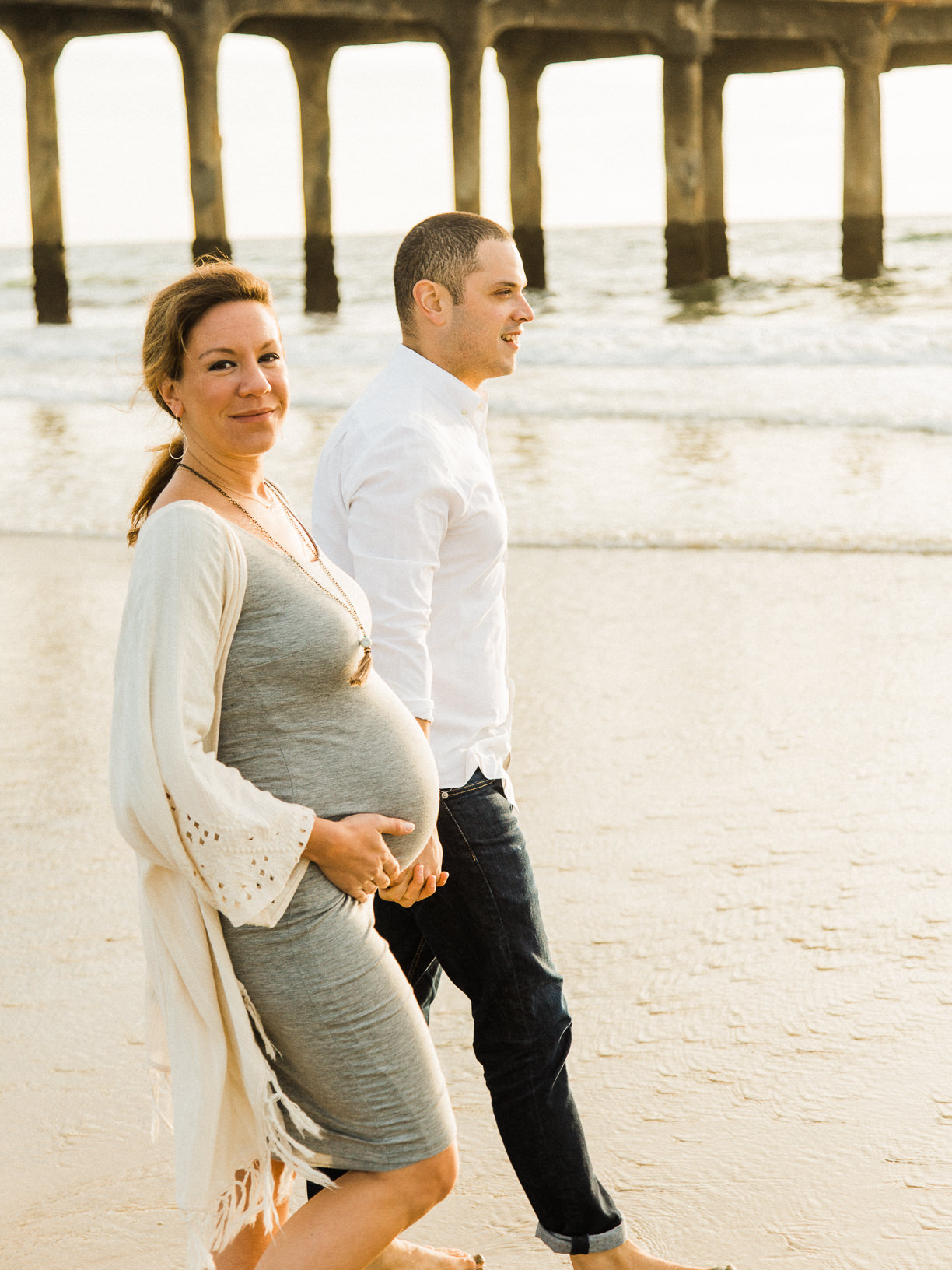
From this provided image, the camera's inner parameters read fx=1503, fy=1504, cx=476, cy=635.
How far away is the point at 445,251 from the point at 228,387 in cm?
57

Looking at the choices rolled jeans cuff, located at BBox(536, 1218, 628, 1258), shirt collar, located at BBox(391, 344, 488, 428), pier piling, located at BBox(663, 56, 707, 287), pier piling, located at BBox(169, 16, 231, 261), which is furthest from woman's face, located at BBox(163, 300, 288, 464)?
pier piling, located at BBox(663, 56, 707, 287)

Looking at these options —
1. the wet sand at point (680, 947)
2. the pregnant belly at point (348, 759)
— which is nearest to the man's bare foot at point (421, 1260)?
the wet sand at point (680, 947)

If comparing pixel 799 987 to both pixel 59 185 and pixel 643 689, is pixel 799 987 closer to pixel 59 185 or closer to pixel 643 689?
pixel 643 689

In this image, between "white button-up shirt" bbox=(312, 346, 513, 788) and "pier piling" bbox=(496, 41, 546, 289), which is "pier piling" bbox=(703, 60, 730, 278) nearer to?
"pier piling" bbox=(496, 41, 546, 289)

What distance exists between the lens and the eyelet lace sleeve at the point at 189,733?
62.9 inches

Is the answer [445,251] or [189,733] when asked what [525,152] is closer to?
[445,251]

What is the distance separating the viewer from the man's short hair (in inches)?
86.2

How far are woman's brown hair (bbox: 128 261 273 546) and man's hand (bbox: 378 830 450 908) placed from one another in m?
0.54

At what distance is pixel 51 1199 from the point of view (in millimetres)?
2371

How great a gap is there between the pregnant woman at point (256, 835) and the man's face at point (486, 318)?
45 cm

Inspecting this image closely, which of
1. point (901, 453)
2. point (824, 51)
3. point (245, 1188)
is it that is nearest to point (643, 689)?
point (245, 1188)

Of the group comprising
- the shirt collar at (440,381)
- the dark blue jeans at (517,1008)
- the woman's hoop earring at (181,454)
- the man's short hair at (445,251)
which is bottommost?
the dark blue jeans at (517,1008)

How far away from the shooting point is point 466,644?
217 cm

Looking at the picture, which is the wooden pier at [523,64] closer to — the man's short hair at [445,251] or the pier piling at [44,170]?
the pier piling at [44,170]
